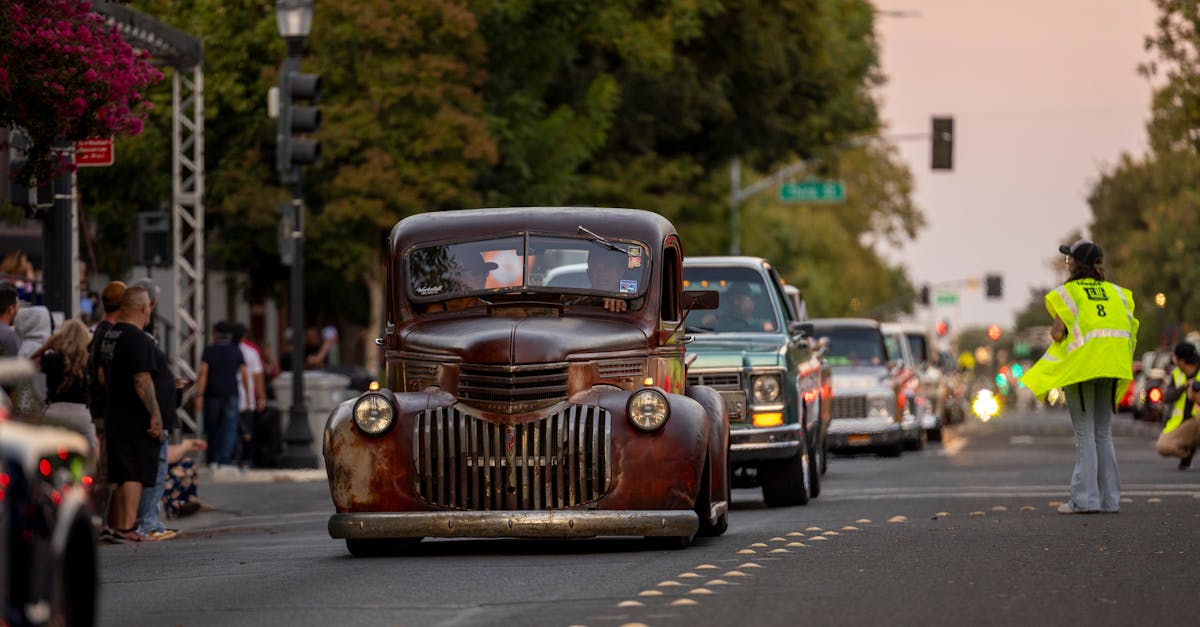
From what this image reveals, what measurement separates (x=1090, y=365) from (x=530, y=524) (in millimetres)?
5221

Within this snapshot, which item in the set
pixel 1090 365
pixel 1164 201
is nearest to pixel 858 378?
pixel 1090 365

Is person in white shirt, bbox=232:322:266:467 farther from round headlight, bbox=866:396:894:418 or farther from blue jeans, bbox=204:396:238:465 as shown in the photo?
round headlight, bbox=866:396:894:418

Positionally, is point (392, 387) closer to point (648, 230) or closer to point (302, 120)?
point (648, 230)

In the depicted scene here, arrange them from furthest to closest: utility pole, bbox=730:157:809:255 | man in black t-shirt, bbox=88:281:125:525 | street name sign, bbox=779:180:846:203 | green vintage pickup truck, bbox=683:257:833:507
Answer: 1. street name sign, bbox=779:180:846:203
2. utility pole, bbox=730:157:809:255
3. green vintage pickup truck, bbox=683:257:833:507
4. man in black t-shirt, bbox=88:281:125:525

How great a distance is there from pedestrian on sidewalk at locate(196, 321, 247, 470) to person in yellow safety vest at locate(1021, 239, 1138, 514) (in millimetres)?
11365

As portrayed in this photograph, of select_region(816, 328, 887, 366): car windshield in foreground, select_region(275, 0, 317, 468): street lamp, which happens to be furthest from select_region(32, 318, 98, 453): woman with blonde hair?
select_region(816, 328, 887, 366): car windshield in foreground

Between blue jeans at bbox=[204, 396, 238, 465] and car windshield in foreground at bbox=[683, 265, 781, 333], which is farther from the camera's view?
blue jeans at bbox=[204, 396, 238, 465]

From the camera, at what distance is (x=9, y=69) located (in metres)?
17.9

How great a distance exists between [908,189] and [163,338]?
74.3m

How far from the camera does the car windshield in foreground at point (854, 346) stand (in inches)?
1368

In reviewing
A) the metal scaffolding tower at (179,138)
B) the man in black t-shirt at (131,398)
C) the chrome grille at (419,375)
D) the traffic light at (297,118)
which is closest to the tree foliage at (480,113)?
the metal scaffolding tower at (179,138)

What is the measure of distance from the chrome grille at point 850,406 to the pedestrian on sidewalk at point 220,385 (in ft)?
32.7

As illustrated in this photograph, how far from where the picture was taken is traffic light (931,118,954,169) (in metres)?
51.2

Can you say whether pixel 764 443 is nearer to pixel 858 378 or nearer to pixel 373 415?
pixel 373 415
